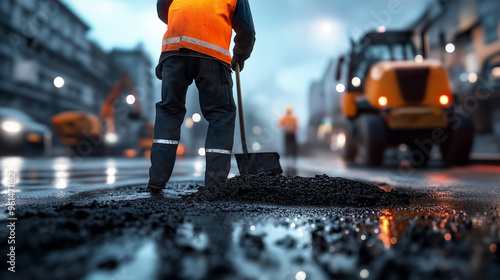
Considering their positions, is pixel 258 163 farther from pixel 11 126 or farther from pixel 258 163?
pixel 11 126

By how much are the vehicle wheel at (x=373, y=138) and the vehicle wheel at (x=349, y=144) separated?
121 centimetres

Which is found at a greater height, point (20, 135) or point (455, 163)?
point (20, 135)

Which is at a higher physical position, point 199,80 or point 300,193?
point 199,80

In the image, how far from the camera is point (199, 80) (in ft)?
10.3

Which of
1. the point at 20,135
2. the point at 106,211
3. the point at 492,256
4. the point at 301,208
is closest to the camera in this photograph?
the point at 492,256

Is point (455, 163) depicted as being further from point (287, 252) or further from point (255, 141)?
point (255, 141)

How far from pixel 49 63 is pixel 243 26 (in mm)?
33648

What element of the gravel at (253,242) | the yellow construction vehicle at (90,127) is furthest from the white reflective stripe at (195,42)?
the yellow construction vehicle at (90,127)

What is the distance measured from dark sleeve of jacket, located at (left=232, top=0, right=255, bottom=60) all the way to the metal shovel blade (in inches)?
41.8

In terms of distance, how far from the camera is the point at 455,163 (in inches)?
292

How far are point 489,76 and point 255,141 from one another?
5904 centimetres

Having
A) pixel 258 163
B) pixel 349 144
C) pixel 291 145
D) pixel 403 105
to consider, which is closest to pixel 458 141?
pixel 403 105

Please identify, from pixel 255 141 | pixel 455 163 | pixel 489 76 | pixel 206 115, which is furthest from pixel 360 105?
pixel 255 141

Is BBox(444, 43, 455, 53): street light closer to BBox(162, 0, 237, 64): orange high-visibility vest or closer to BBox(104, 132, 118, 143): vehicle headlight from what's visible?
BBox(162, 0, 237, 64): orange high-visibility vest
